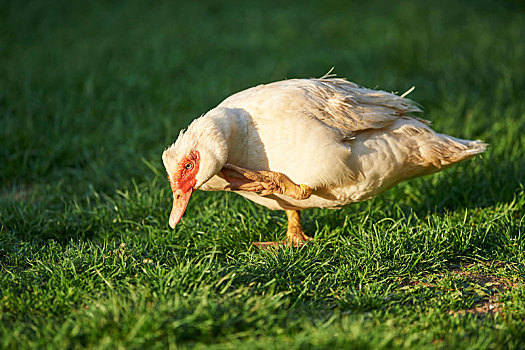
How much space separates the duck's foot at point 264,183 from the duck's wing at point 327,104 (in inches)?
15.2

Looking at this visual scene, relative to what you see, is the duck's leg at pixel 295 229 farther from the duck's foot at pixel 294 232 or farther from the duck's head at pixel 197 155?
the duck's head at pixel 197 155

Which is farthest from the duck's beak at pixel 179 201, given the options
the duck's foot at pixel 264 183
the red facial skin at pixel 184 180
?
the duck's foot at pixel 264 183

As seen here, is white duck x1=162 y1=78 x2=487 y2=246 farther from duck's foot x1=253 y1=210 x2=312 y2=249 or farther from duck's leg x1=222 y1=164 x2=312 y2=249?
duck's foot x1=253 y1=210 x2=312 y2=249

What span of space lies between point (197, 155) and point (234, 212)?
1.16 meters

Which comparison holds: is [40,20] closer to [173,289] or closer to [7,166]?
[7,166]

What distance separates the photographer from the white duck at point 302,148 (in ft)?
11.8

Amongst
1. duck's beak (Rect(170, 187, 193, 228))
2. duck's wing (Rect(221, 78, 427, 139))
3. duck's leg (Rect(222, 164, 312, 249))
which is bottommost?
duck's beak (Rect(170, 187, 193, 228))

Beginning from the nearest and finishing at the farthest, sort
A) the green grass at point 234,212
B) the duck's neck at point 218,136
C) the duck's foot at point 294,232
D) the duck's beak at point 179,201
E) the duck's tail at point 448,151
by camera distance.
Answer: the green grass at point 234,212, the duck's neck at point 218,136, the duck's beak at point 179,201, the duck's tail at point 448,151, the duck's foot at point 294,232

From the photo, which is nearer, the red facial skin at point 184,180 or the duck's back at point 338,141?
the red facial skin at point 184,180

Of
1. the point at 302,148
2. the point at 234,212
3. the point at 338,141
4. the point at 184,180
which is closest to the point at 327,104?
the point at 338,141

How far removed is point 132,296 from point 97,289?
1.10 feet

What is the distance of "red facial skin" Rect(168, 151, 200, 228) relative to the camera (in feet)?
11.6

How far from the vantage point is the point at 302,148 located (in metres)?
3.65

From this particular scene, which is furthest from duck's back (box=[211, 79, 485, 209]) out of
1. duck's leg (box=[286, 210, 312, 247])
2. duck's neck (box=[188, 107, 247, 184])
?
duck's leg (box=[286, 210, 312, 247])
